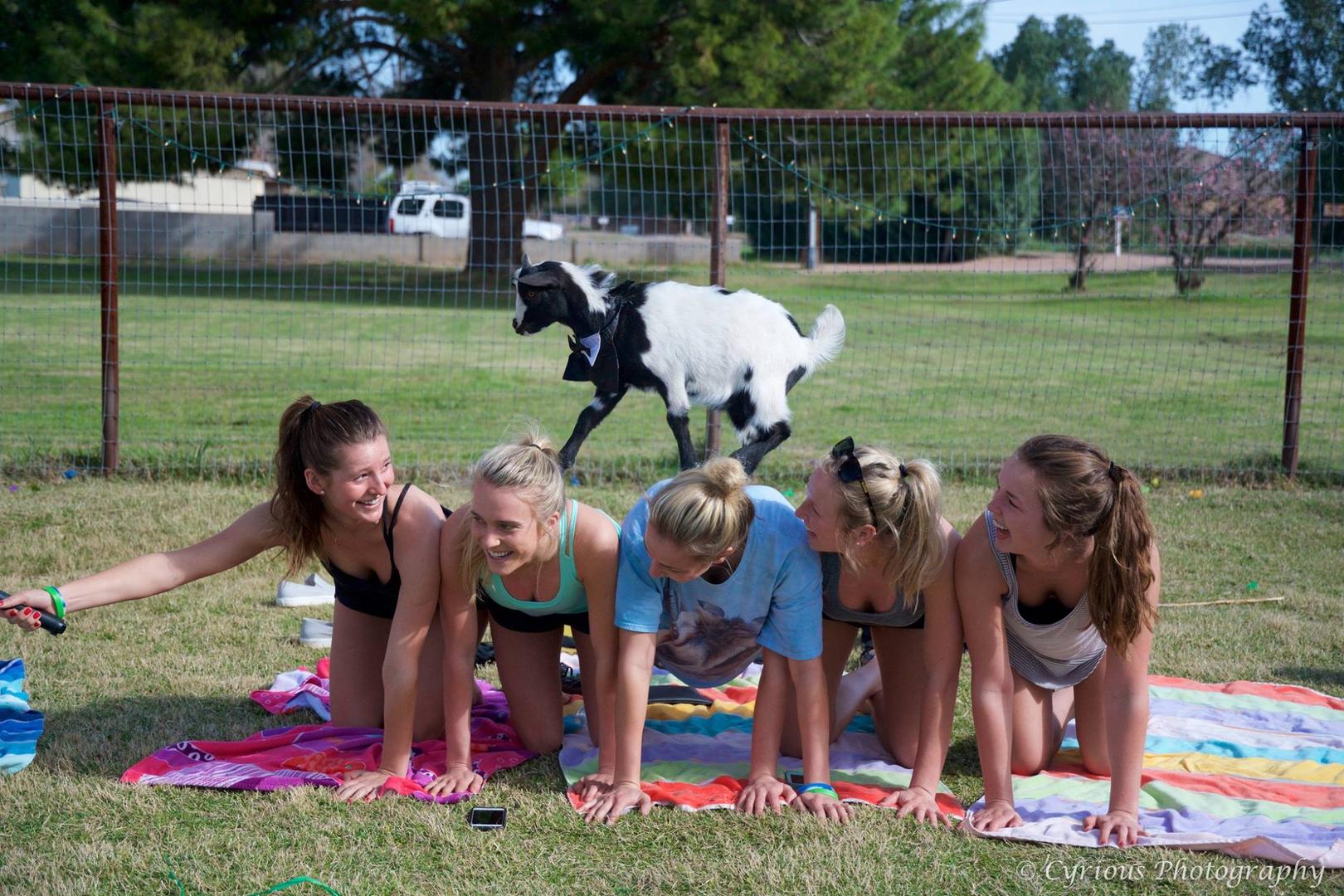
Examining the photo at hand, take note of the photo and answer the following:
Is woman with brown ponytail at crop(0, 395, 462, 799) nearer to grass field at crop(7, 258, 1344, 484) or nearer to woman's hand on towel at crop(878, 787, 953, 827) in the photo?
woman's hand on towel at crop(878, 787, 953, 827)

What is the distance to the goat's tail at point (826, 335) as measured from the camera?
5531 mm

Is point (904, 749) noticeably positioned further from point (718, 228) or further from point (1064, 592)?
point (718, 228)

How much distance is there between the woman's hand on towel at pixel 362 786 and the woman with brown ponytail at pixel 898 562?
1232 millimetres

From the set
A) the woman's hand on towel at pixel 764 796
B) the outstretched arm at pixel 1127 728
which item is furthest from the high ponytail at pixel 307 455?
the outstretched arm at pixel 1127 728

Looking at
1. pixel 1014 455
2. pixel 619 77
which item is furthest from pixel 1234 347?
pixel 1014 455

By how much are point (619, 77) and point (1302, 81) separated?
38.5 metres

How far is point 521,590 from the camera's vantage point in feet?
10.9

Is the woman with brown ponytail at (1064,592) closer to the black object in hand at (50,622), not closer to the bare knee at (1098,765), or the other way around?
the bare knee at (1098,765)

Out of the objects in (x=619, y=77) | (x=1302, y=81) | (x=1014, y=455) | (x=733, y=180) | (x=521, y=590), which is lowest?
(x=521, y=590)

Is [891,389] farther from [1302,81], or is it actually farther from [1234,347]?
[1302,81]

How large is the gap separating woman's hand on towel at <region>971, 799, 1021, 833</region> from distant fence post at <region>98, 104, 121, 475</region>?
531 centimetres

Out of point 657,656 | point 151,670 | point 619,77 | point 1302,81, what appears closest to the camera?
point 657,656

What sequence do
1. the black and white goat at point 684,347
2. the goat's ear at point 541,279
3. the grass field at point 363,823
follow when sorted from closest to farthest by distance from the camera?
the grass field at point 363,823 < the goat's ear at point 541,279 < the black and white goat at point 684,347

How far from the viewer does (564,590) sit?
3287mm
